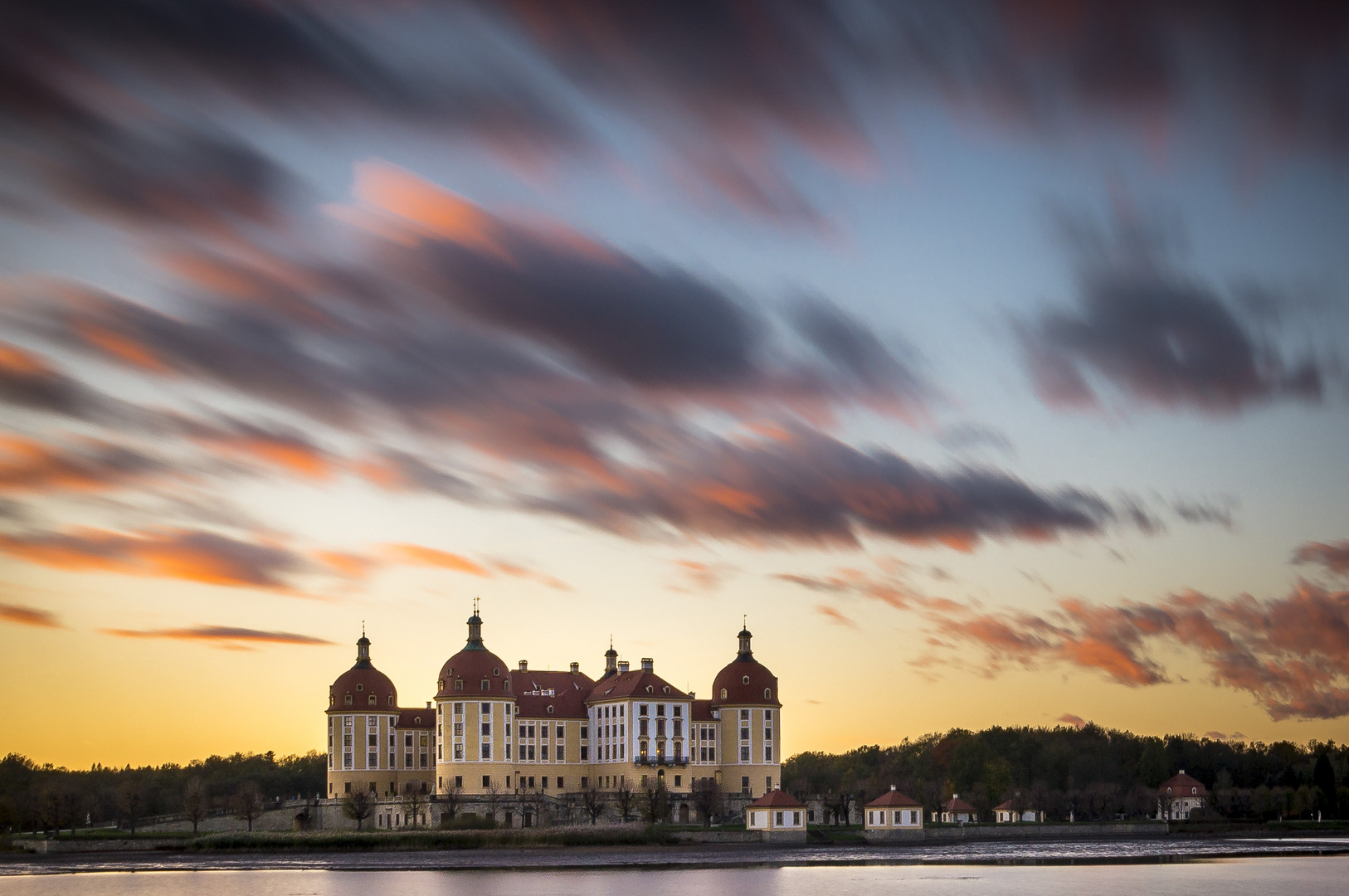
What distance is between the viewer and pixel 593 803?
111 meters

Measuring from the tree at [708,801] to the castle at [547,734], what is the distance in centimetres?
308

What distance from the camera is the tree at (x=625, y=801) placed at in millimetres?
109125

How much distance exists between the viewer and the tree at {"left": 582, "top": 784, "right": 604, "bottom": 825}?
110m

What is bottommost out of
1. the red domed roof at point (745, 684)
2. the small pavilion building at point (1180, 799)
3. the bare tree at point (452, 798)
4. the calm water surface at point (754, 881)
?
the small pavilion building at point (1180, 799)

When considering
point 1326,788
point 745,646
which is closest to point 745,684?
point 745,646

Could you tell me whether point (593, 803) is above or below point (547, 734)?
below

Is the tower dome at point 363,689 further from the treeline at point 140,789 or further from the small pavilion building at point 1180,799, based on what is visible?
the small pavilion building at point 1180,799

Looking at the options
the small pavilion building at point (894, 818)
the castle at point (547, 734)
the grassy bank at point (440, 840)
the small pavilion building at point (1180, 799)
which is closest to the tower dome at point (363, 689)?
Answer: the castle at point (547, 734)

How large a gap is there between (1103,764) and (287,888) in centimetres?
9364

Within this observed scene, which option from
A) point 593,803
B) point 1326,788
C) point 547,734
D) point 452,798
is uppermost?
point 547,734

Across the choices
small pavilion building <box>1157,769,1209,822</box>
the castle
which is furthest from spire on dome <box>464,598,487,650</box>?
small pavilion building <box>1157,769,1209,822</box>

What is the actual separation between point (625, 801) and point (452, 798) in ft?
40.9

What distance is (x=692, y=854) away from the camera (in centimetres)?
9088

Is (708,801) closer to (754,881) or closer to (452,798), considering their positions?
(452,798)
